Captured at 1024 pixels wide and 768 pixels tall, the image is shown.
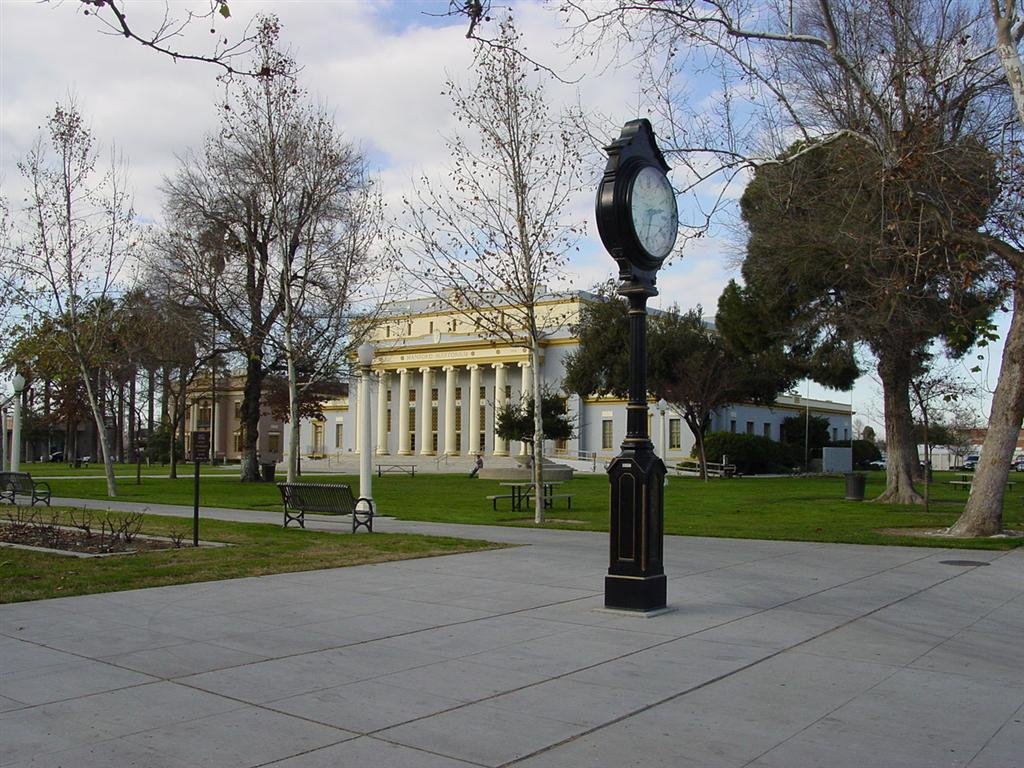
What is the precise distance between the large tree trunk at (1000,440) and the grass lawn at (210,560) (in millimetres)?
9049

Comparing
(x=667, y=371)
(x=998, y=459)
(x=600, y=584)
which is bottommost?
(x=600, y=584)

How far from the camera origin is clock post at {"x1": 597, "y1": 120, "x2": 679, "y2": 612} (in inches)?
358

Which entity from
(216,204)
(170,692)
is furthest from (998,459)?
(216,204)

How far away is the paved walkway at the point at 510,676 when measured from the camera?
16.7ft

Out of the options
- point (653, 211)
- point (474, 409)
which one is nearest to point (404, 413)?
point (474, 409)

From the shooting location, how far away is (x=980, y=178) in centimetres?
1502

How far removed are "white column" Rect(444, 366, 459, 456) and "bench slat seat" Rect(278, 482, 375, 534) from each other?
66.8 m

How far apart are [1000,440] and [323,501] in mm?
12498

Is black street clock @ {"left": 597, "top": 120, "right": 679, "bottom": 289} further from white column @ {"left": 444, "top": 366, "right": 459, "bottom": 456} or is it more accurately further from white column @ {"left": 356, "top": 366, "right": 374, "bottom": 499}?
white column @ {"left": 444, "top": 366, "right": 459, "bottom": 456}

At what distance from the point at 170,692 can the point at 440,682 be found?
174cm

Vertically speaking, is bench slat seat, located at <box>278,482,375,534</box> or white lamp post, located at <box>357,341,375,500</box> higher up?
white lamp post, located at <box>357,341,375,500</box>

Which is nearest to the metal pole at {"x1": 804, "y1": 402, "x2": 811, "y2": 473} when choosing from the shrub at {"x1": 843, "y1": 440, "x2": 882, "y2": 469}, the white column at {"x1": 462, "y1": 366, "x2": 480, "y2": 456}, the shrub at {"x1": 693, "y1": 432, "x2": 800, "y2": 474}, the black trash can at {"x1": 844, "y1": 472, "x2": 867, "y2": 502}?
the shrub at {"x1": 693, "y1": 432, "x2": 800, "y2": 474}

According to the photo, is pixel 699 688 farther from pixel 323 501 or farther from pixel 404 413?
pixel 404 413

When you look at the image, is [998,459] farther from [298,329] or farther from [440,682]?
[298,329]
